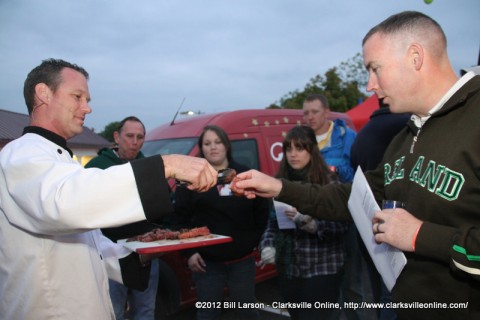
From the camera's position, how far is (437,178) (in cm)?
161

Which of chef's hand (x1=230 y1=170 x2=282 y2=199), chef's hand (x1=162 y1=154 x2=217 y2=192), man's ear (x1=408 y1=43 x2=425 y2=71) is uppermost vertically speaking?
man's ear (x1=408 y1=43 x2=425 y2=71)

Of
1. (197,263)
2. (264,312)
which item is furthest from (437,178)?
(264,312)

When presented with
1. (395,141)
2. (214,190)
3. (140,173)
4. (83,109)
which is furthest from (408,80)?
(214,190)

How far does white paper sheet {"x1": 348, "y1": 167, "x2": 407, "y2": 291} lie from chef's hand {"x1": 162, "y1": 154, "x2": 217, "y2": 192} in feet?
3.11

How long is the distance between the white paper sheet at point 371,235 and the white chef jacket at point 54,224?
1.20 m

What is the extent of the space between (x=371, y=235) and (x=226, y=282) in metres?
2.38

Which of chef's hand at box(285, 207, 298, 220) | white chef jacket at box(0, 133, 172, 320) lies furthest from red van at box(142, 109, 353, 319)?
white chef jacket at box(0, 133, 172, 320)

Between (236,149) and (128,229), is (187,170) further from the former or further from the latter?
(236,149)

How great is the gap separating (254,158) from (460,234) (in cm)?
422

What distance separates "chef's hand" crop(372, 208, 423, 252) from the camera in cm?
155

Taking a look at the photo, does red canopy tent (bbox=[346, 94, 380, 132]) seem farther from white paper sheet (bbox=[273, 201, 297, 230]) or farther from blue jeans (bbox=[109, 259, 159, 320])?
blue jeans (bbox=[109, 259, 159, 320])

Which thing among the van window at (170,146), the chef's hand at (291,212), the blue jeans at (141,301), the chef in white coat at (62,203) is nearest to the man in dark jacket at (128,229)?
the blue jeans at (141,301)

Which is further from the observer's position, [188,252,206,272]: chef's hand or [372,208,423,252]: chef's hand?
[188,252,206,272]: chef's hand

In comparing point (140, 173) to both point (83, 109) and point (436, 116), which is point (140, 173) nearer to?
point (83, 109)
